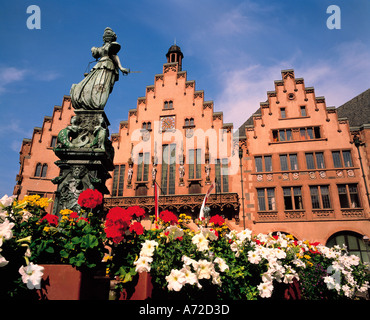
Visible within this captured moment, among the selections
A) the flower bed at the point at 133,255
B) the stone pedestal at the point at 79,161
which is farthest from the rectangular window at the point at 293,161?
the stone pedestal at the point at 79,161

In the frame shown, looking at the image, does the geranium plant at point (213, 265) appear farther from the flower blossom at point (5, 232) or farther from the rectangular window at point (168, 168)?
the rectangular window at point (168, 168)

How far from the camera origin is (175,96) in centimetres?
2708

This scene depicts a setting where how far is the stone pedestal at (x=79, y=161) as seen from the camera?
18.3 ft

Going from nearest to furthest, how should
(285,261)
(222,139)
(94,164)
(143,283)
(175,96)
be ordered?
(143,283)
(285,261)
(94,164)
(222,139)
(175,96)

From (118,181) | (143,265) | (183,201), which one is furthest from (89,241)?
(118,181)

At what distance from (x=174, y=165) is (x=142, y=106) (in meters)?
7.77

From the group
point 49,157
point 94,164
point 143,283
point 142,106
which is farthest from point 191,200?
point 143,283

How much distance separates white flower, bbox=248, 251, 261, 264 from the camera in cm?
409

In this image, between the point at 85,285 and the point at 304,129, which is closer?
the point at 85,285

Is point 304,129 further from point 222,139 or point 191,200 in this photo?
point 191,200

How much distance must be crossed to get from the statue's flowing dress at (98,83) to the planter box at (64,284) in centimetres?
485

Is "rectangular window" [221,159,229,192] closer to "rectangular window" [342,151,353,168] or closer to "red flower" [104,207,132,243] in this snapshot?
"rectangular window" [342,151,353,168]

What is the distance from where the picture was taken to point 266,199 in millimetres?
21875

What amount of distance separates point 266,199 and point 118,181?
1414 cm
